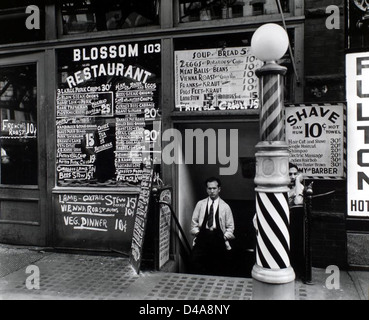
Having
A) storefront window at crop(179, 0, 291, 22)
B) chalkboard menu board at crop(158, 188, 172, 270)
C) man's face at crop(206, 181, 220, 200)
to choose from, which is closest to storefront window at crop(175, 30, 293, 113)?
storefront window at crop(179, 0, 291, 22)

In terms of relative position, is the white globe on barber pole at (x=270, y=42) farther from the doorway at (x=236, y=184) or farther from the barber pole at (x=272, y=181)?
the doorway at (x=236, y=184)

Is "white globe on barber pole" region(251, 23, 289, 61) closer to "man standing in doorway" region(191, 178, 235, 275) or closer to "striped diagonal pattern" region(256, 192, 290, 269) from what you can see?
"striped diagonal pattern" region(256, 192, 290, 269)

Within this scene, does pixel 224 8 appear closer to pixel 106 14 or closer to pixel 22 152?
pixel 106 14

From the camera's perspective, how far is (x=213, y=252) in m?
5.99

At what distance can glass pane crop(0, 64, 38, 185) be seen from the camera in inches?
282

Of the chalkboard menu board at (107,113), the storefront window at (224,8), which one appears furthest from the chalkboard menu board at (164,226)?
the storefront window at (224,8)

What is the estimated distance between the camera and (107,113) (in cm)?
665

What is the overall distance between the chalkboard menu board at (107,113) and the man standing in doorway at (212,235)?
123 centimetres

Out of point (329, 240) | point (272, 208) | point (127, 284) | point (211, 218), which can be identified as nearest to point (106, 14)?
point (211, 218)

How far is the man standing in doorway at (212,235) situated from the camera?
19.7ft

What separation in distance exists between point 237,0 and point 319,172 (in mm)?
3028

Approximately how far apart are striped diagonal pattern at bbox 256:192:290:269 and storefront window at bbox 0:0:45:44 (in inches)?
215

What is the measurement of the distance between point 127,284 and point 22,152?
3.58 metres
